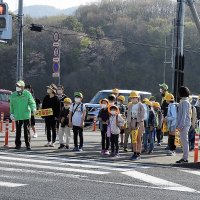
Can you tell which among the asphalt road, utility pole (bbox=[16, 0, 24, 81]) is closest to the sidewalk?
the asphalt road

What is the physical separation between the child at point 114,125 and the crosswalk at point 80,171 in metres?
1.07

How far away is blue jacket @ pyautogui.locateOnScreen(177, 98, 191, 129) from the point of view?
14.6 meters

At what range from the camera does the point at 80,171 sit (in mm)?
12695

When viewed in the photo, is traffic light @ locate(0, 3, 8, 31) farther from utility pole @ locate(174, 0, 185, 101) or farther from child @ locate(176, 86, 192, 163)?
utility pole @ locate(174, 0, 185, 101)

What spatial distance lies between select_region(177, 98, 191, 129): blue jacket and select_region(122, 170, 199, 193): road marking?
236 centimetres

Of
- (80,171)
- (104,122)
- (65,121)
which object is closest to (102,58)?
(65,121)

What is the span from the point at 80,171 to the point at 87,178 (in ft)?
3.43

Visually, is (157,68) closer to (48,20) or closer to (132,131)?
(48,20)

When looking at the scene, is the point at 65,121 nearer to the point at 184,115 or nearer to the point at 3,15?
the point at 184,115

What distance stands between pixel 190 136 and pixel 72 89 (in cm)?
6178

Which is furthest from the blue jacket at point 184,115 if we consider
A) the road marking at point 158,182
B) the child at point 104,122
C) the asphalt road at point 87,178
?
the road marking at point 158,182

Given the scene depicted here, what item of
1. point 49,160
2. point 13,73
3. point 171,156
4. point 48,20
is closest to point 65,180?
point 49,160

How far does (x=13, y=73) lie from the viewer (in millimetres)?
77625

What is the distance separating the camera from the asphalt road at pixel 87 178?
384 inches
